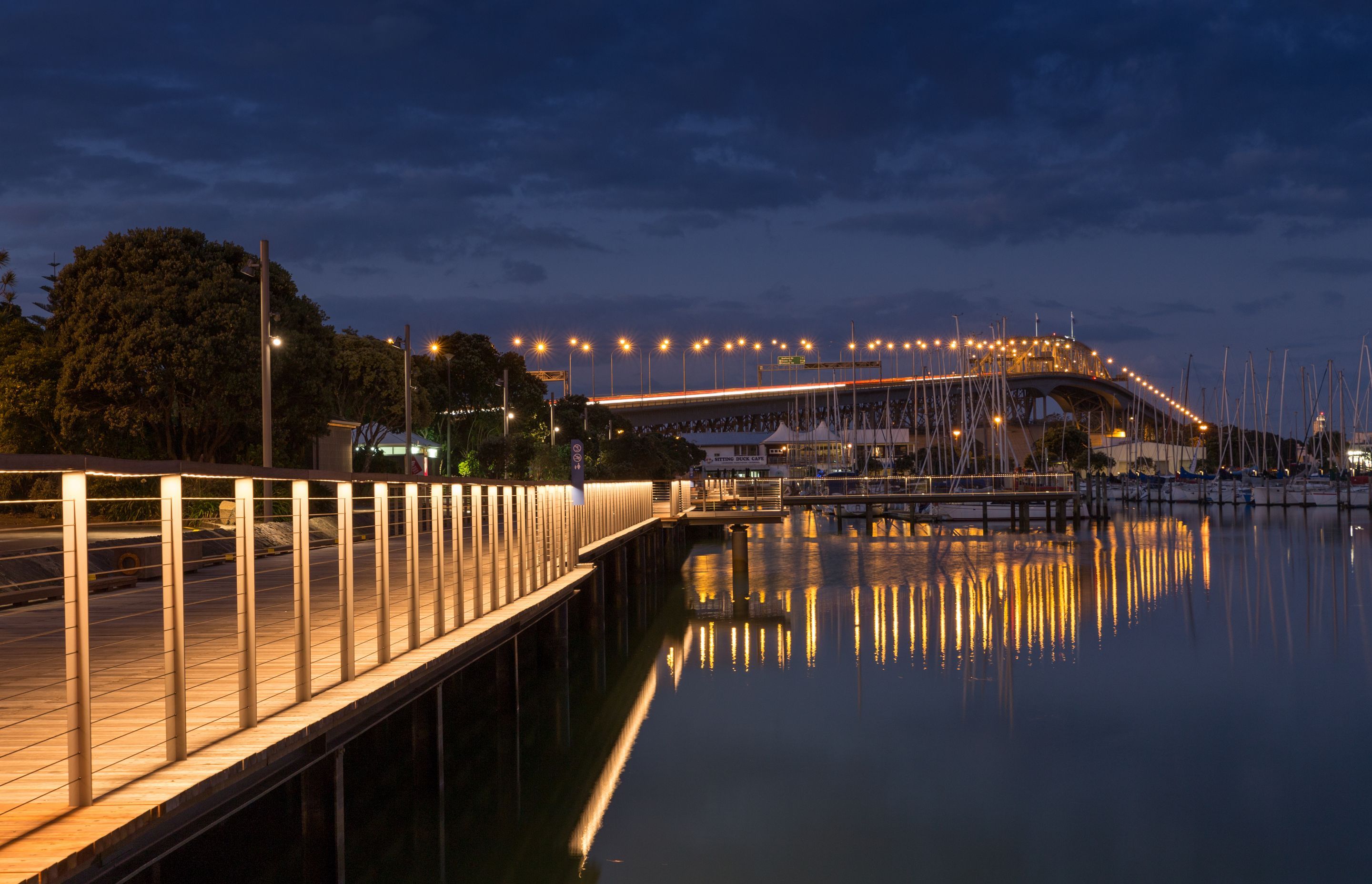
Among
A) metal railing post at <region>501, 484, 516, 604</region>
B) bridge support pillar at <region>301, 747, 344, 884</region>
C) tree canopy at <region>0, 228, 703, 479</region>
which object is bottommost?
bridge support pillar at <region>301, 747, 344, 884</region>

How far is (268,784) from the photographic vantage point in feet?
20.2

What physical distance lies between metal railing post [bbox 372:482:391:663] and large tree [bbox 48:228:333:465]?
75.6 feet

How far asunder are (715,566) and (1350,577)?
20.3m

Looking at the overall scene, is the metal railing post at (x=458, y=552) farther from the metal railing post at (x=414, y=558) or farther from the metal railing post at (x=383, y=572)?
the metal railing post at (x=383, y=572)

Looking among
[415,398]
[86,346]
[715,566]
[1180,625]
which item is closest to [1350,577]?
[1180,625]

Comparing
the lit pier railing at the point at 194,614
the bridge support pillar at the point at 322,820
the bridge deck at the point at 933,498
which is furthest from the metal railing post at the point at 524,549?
the bridge deck at the point at 933,498

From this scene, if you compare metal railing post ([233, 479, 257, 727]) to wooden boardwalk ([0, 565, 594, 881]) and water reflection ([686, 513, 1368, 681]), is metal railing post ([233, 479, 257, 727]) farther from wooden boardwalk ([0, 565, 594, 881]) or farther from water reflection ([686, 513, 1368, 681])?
water reflection ([686, 513, 1368, 681])

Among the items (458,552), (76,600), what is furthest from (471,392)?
(76,600)

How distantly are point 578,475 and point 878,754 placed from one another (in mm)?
8535

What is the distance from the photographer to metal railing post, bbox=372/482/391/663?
8383mm

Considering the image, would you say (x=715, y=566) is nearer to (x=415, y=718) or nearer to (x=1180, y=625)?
(x=1180, y=625)

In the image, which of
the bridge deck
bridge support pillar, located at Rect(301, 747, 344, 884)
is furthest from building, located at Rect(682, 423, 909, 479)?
bridge support pillar, located at Rect(301, 747, 344, 884)

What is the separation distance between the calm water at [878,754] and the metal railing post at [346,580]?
220 centimetres

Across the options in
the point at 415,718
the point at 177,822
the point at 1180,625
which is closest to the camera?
the point at 177,822
